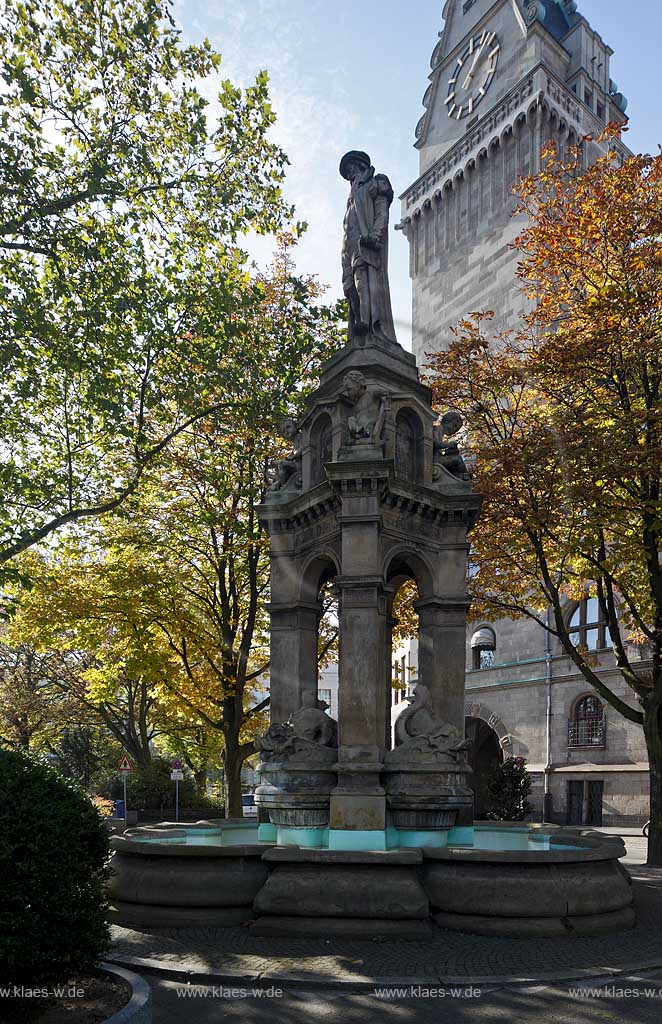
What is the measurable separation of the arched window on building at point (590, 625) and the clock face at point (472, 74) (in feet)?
126

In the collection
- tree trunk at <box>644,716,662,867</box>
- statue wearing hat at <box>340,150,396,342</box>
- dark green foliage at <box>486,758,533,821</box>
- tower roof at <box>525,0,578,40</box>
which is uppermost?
tower roof at <box>525,0,578,40</box>

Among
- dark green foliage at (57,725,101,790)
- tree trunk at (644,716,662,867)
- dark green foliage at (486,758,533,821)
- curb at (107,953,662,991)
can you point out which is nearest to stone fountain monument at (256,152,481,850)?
curb at (107,953,662,991)

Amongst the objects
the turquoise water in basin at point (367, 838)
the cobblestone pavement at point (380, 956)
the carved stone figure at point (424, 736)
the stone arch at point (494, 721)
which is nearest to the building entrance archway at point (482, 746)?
the stone arch at point (494, 721)

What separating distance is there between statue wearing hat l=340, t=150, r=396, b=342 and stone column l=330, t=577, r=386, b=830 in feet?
16.5

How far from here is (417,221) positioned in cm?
6203

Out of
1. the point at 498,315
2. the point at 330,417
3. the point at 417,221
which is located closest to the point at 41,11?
the point at 330,417

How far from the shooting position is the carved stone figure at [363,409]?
13.0 m

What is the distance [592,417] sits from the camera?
18.9 meters

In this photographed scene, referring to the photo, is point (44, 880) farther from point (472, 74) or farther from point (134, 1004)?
point (472, 74)

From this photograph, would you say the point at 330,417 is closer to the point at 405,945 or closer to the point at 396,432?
the point at 396,432

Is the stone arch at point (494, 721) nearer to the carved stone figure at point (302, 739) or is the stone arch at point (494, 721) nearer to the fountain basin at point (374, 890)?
the carved stone figure at point (302, 739)

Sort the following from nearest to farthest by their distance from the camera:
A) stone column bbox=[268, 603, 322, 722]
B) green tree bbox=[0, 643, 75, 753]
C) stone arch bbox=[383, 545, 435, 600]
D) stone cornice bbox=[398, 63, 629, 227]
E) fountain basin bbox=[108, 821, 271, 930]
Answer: fountain basin bbox=[108, 821, 271, 930] < stone arch bbox=[383, 545, 435, 600] < stone column bbox=[268, 603, 322, 722] < green tree bbox=[0, 643, 75, 753] < stone cornice bbox=[398, 63, 629, 227]

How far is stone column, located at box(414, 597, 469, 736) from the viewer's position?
1347 cm

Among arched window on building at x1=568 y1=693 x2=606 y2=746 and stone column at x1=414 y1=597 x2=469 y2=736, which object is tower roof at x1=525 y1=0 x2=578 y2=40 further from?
stone column at x1=414 y1=597 x2=469 y2=736
